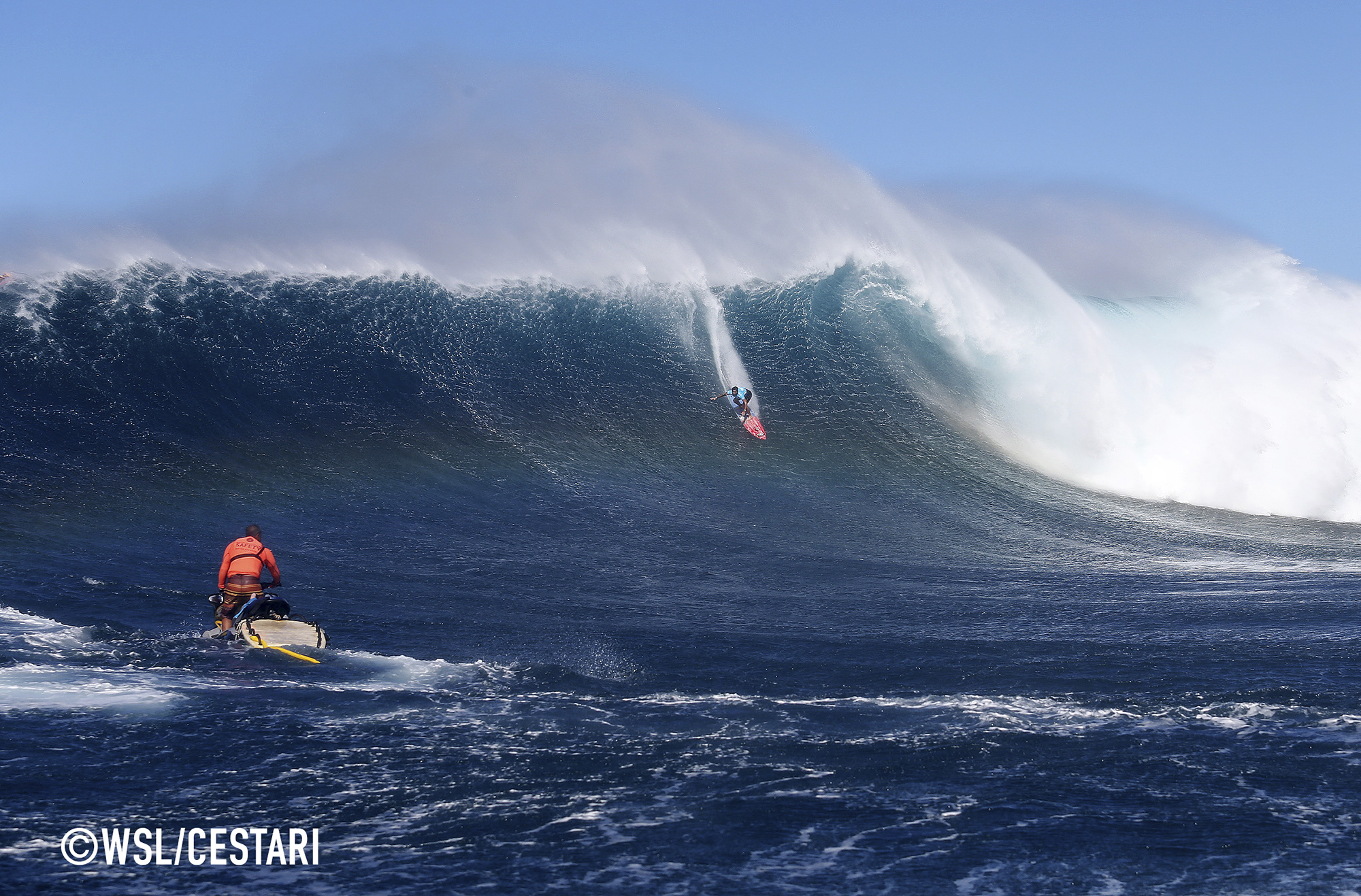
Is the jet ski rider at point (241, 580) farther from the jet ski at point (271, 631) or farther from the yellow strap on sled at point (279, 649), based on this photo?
the yellow strap on sled at point (279, 649)

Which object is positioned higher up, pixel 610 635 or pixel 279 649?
pixel 610 635

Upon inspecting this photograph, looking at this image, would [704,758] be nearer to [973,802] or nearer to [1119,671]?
[973,802]

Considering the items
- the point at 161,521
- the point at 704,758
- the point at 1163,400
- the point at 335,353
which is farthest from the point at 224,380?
the point at 1163,400

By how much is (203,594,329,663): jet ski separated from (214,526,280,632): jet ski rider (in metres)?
0.09

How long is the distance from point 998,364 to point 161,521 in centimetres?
1611

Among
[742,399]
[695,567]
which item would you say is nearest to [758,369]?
[742,399]

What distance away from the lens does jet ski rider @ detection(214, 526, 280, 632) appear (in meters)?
9.70

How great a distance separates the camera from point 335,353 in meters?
19.8

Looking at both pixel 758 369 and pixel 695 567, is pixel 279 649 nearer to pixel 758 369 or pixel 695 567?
pixel 695 567

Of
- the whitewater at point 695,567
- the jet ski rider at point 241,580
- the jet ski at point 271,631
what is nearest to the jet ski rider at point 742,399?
the whitewater at point 695,567

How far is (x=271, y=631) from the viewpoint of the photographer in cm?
939

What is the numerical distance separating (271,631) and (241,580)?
0.76 m

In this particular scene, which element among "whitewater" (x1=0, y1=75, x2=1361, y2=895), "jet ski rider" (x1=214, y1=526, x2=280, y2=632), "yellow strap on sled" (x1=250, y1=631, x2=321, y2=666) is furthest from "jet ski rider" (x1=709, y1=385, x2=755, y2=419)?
"yellow strap on sled" (x1=250, y1=631, x2=321, y2=666)

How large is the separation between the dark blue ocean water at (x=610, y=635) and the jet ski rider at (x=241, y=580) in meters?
0.37
